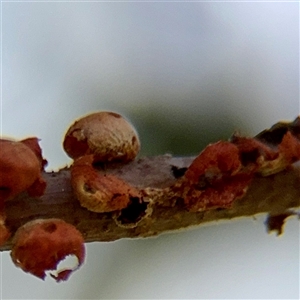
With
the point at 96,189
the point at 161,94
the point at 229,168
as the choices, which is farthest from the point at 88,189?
the point at 161,94

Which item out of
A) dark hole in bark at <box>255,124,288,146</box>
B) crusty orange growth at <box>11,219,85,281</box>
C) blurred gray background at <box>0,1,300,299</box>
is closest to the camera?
Result: crusty orange growth at <box>11,219,85,281</box>

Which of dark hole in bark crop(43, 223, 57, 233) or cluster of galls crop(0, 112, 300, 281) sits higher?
cluster of galls crop(0, 112, 300, 281)

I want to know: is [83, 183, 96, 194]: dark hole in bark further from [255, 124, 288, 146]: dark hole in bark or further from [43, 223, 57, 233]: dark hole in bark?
[255, 124, 288, 146]: dark hole in bark

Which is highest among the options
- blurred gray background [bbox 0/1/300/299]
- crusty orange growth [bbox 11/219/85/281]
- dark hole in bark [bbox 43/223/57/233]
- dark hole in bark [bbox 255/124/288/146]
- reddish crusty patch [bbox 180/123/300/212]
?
blurred gray background [bbox 0/1/300/299]

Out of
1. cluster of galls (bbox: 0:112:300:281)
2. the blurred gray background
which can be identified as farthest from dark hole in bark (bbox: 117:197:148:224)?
the blurred gray background

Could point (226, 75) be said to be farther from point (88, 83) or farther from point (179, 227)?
point (179, 227)

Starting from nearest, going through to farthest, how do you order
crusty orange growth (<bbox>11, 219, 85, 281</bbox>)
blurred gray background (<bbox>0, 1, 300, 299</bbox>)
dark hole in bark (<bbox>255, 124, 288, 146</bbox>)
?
crusty orange growth (<bbox>11, 219, 85, 281</bbox>)
dark hole in bark (<bbox>255, 124, 288, 146</bbox>)
blurred gray background (<bbox>0, 1, 300, 299</bbox>)

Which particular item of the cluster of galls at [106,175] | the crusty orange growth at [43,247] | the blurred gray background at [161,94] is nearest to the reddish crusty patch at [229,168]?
the cluster of galls at [106,175]

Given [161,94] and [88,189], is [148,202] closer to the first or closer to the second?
[88,189]
